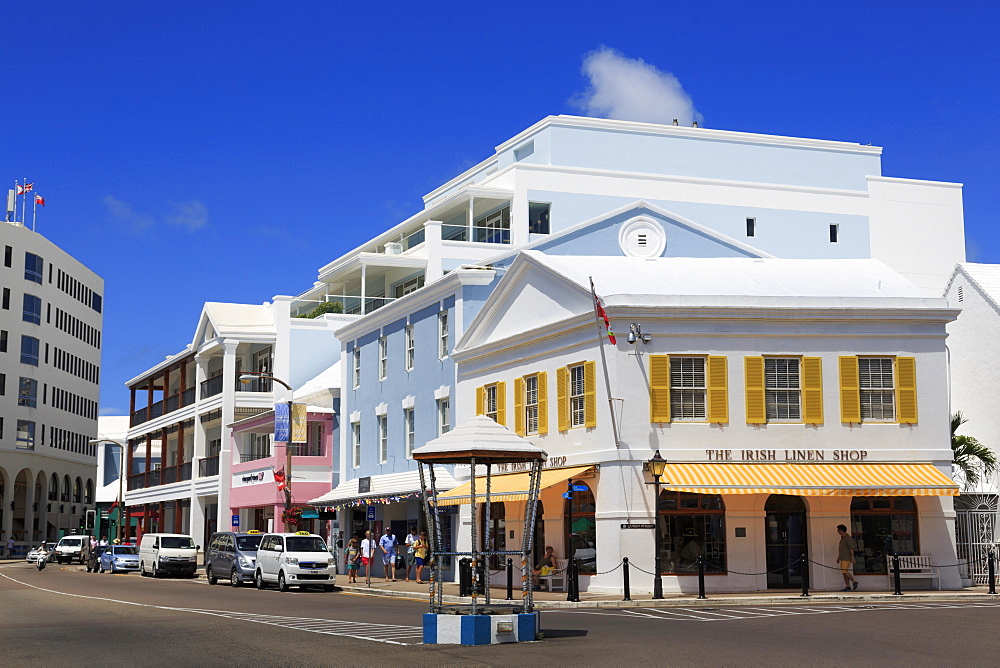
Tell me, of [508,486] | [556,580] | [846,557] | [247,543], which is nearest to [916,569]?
[846,557]

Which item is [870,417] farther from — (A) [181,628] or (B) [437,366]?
(A) [181,628]

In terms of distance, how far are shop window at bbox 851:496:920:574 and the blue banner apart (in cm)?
1983

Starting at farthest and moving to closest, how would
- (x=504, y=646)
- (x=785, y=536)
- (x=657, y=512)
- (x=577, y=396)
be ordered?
1. (x=577, y=396)
2. (x=785, y=536)
3. (x=657, y=512)
4. (x=504, y=646)

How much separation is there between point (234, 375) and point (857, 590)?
3671 centimetres

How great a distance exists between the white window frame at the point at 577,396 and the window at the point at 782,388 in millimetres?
4611

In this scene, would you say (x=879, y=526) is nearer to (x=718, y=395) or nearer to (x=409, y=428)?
(x=718, y=395)

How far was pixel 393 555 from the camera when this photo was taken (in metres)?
38.8

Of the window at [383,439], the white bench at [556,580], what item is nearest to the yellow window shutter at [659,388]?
the white bench at [556,580]

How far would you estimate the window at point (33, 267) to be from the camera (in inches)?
3679

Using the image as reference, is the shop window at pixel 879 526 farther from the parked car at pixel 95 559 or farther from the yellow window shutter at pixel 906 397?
the parked car at pixel 95 559

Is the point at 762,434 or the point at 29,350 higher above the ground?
the point at 29,350

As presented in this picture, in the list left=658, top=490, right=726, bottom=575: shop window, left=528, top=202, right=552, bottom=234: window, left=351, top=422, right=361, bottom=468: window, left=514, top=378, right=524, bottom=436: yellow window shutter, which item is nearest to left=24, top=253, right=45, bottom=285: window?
left=528, top=202, right=552, bottom=234: window

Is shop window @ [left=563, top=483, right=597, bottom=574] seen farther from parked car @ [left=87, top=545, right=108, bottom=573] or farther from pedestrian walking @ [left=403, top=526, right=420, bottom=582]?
parked car @ [left=87, top=545, right=108, bottom=573]

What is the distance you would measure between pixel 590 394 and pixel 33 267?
244ft
